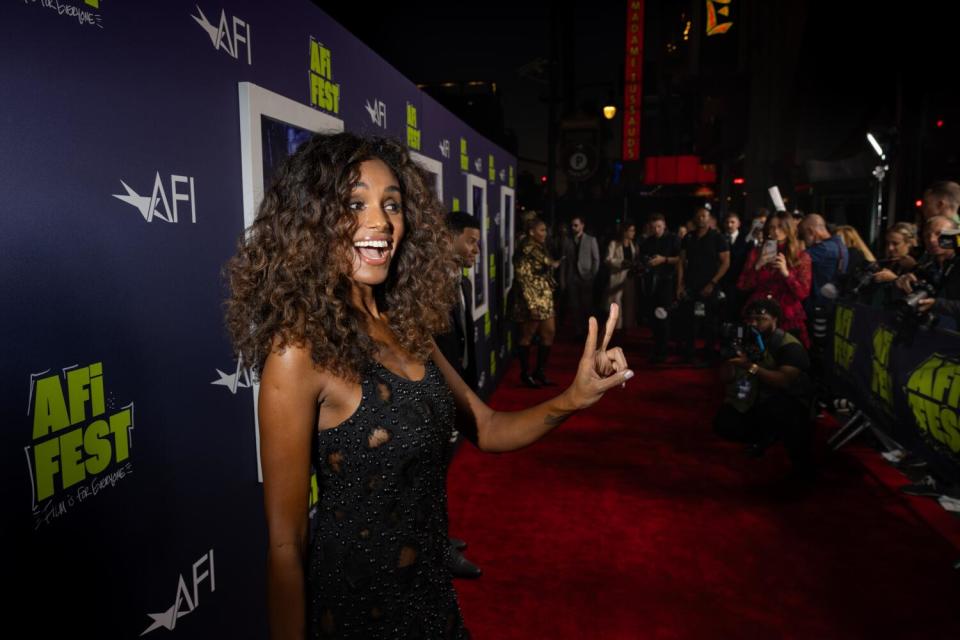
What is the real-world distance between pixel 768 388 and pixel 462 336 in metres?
2.53

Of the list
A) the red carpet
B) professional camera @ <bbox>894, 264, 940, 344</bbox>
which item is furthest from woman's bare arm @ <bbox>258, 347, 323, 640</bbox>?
professional camera @ <bbox>894, 264, 940, 344</bbox>

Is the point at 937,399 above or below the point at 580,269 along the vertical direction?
below

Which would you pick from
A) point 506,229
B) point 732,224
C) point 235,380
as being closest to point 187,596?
point 235,380

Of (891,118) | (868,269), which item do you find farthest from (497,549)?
(891,118)

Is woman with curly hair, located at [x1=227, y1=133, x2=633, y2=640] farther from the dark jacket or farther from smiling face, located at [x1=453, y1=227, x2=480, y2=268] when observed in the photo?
smiling face, located at [x1=453, y1=227, x2=480, y2=268]

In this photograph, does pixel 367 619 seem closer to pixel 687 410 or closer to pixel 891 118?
pixel 687 410

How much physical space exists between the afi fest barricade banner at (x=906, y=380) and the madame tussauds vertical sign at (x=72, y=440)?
4137mm

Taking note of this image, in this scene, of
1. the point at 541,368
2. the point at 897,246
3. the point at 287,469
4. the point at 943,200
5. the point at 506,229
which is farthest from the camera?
the point at 506,229

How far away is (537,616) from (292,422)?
2464mm

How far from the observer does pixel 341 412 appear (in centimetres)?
142

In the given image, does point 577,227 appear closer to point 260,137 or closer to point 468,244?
point 468,244

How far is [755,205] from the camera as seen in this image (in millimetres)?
18094

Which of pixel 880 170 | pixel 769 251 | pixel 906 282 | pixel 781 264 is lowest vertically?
pixel 906 282

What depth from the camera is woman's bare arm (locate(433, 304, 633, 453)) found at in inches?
69.7
